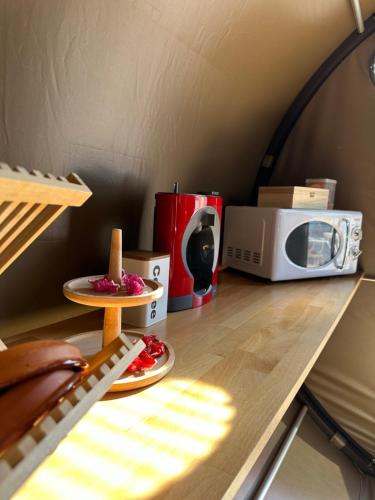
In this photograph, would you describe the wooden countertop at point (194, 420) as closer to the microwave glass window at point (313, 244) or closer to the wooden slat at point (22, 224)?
the wooden slat at point (22, 224)

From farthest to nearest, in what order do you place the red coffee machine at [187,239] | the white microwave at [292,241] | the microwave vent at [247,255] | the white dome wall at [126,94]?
the microwave vent at [247,255]
the white microwave at [292,241]
the red coffee machine at [187,239]
the white dome wall at [126,94]

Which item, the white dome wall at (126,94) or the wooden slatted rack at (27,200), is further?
the white dome wall at (126,94)

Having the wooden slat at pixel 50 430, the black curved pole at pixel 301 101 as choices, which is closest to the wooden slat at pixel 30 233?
the wooden slat at pixel 50 430

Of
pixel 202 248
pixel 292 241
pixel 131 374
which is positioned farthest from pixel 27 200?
pixel 292 241

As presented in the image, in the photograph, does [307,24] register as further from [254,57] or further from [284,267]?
[284,267]

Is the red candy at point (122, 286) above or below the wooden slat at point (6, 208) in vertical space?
below

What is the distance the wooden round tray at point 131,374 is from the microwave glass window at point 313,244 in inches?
32.2

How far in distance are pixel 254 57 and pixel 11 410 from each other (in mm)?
1377

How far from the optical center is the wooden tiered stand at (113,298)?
24.2 inches

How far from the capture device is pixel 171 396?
0.62 meters

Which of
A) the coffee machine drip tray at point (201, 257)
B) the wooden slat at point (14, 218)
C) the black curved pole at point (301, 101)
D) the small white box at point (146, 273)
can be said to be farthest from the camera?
the black curved pole at point (301, 101)

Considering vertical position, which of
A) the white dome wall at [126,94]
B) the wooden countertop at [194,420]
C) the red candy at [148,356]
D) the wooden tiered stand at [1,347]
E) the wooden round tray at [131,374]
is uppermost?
the white dome wall at [126,94]

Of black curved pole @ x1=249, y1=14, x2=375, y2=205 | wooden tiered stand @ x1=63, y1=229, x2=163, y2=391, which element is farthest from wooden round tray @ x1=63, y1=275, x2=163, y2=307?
black curved pole @ x1=249, y1=14, x2=375, y2=205

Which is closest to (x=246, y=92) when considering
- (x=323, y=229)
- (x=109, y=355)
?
(x=323, y=229)
